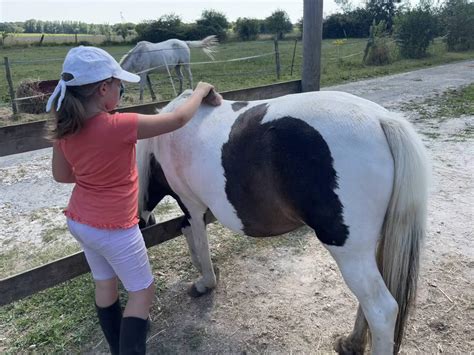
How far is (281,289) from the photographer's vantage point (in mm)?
2961

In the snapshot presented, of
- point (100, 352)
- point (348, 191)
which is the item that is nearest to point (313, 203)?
point (348, 191)

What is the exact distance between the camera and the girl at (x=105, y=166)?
1.64m

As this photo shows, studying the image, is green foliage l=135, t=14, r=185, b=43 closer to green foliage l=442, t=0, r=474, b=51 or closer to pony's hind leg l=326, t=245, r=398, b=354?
green foliage l=442, t=0, r=474, b=51

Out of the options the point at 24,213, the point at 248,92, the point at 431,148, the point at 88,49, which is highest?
the point at 88,49

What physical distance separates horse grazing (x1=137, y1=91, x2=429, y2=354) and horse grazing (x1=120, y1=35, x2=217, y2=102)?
898 cm

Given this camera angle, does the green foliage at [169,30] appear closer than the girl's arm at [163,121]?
No

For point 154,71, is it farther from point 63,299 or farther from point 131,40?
point 131,40

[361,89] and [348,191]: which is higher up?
[348,191]

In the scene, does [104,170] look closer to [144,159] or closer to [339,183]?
[144,159]

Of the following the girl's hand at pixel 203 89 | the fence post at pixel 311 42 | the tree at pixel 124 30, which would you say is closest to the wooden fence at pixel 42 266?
the girl's hand at pixel 203 89

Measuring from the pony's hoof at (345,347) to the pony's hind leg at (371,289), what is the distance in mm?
424

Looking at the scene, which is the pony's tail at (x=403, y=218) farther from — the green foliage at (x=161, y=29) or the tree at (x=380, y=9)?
the tree at (x=380, y=9)

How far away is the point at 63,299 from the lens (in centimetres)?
293

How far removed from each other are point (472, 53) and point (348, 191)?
23.6 meters
